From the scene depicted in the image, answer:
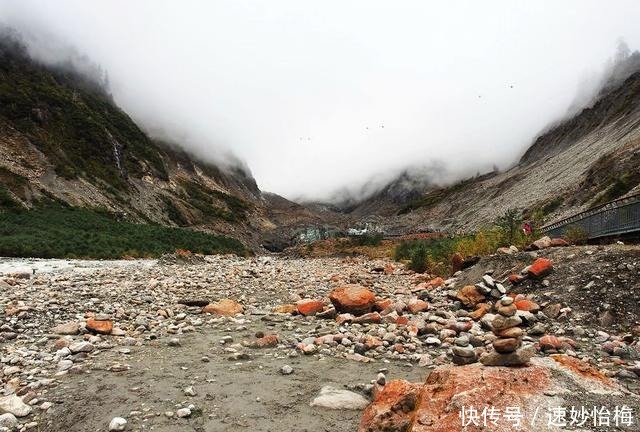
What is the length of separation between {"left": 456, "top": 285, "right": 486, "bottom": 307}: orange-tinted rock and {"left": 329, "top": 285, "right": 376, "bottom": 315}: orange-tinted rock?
2385mm

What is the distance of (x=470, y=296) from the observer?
1169 centimetres

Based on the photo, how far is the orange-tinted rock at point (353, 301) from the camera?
11.2 meters

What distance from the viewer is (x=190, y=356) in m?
8.05

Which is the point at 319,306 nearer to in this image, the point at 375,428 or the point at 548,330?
the point at 548,330

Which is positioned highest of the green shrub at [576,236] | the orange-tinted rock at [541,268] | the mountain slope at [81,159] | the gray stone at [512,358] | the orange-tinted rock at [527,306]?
the mountain slope at [81,159]

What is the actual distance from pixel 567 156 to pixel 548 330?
9259 centimetres

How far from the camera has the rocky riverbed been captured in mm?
5348

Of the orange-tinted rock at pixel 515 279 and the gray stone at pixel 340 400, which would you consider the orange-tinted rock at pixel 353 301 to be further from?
the gray stone at pixel 340 400

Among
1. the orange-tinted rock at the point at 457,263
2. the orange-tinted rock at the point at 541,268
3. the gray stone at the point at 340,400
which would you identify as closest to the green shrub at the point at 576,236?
the orange-tinted rock at the point at 457,263

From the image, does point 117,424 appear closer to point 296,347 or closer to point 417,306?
point 296,347

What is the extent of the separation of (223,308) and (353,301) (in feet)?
11.9

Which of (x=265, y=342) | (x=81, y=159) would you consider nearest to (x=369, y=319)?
(x=265, y=342)

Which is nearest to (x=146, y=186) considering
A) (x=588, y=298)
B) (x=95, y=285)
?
(x=95, y=285)

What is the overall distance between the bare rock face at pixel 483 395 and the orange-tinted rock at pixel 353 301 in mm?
6132
